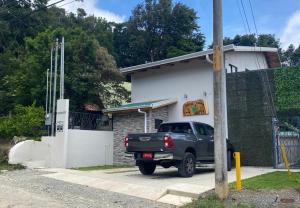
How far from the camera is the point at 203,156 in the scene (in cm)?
1514

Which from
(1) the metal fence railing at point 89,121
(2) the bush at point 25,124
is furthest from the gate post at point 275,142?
(2) the bush at point 25,124

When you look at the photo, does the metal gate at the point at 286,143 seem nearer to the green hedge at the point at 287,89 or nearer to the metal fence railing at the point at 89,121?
the green hedge at the point at 287,89

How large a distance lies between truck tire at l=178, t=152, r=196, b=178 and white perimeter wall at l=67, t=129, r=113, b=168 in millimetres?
6698

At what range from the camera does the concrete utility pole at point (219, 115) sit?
1002 centimetres

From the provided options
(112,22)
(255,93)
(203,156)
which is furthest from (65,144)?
(112,22)

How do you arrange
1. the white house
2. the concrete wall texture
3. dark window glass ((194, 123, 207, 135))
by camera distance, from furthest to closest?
the white house
the concrete wall texture
dark window glass ((194, 123, 207, 135))

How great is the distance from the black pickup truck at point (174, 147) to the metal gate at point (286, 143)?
10.6 feet

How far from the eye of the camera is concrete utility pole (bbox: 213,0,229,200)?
1002 cm

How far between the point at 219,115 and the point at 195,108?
35.1 ft

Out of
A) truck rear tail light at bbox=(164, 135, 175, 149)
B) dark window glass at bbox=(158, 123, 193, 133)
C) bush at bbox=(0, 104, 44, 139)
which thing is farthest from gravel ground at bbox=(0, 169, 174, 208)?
bush at bbox=(0, 104, 44, 139)

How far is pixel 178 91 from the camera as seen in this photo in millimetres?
21922

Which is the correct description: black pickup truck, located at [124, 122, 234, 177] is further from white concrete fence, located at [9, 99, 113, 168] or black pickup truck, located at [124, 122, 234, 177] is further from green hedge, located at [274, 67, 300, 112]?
white concrete fence, located at [9, 99, 113, 168]

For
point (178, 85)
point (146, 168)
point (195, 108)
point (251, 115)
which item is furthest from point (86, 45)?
point (146, 168)

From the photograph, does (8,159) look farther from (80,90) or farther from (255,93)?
(255,93)
